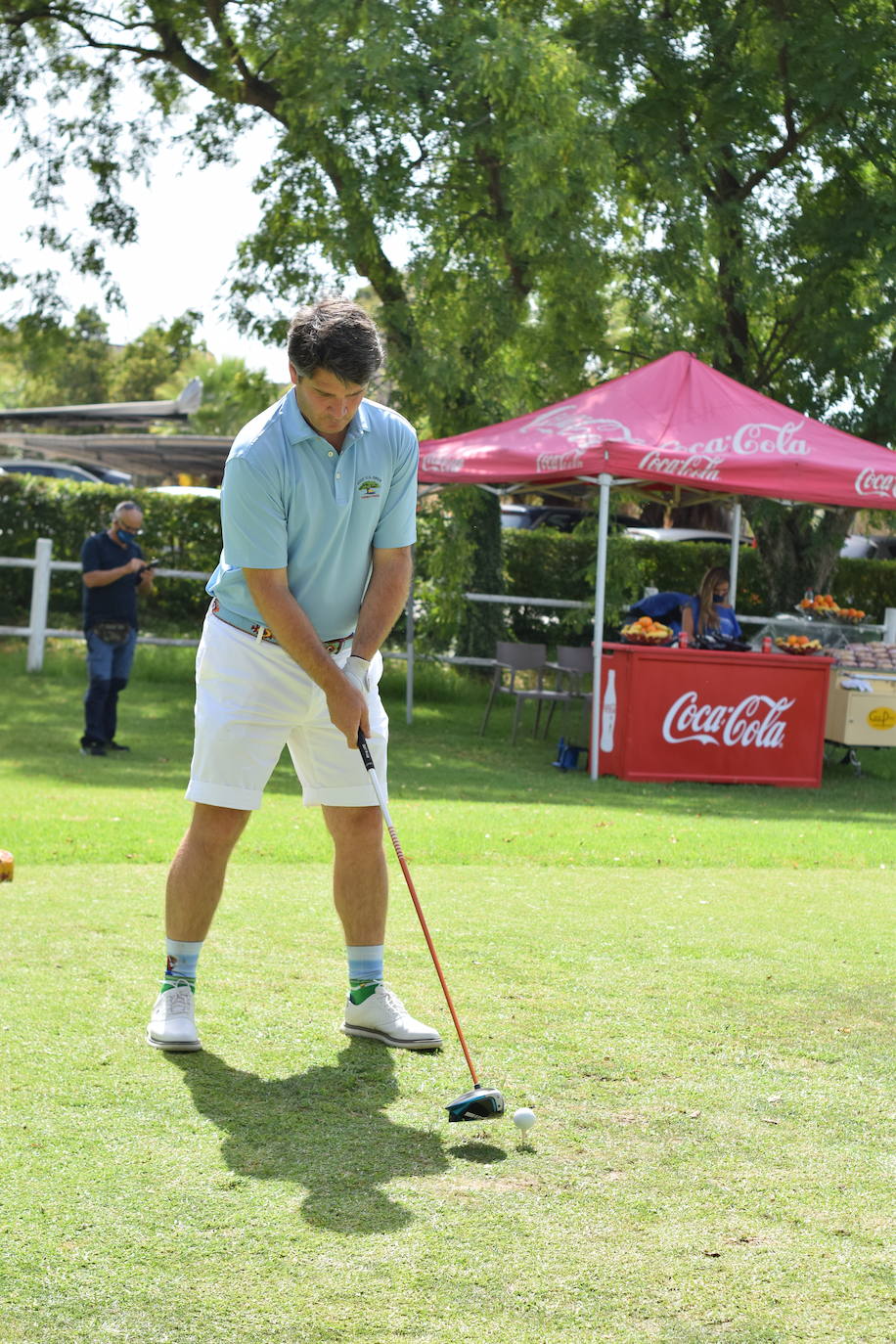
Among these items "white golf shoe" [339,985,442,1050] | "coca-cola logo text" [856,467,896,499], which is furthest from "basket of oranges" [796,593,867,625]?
"white golf shoe" [339,985,442,1050]

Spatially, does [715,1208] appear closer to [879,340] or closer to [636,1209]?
[636,1209]

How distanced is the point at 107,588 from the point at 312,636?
8193 millimetres

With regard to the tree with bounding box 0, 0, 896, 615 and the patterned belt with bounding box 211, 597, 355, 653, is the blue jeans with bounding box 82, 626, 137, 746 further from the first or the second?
the patterned belt with bounding box 211, 597, 355, 653

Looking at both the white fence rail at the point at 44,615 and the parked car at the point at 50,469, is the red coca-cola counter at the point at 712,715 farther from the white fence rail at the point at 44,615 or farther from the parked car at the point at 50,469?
the parked car at the point at 50,469

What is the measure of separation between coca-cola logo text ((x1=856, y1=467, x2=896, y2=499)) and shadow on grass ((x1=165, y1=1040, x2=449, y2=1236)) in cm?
917

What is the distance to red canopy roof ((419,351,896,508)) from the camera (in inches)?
476

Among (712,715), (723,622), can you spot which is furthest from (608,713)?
(723,622)

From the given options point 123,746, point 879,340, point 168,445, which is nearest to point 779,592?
point 879,340

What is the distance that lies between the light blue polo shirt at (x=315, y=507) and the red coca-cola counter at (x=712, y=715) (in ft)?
26.5

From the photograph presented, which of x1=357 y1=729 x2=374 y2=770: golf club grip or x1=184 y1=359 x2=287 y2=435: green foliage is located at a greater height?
x1=184 y1=359 x2=287 y2=435: green foliage

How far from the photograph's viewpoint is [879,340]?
55.5ft

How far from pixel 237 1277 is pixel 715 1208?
1016 mm

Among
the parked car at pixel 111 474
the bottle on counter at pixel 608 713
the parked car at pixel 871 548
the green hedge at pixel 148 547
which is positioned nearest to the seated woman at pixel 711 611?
the bottle on counter at pixel 608 713

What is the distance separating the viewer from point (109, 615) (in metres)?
11.9
